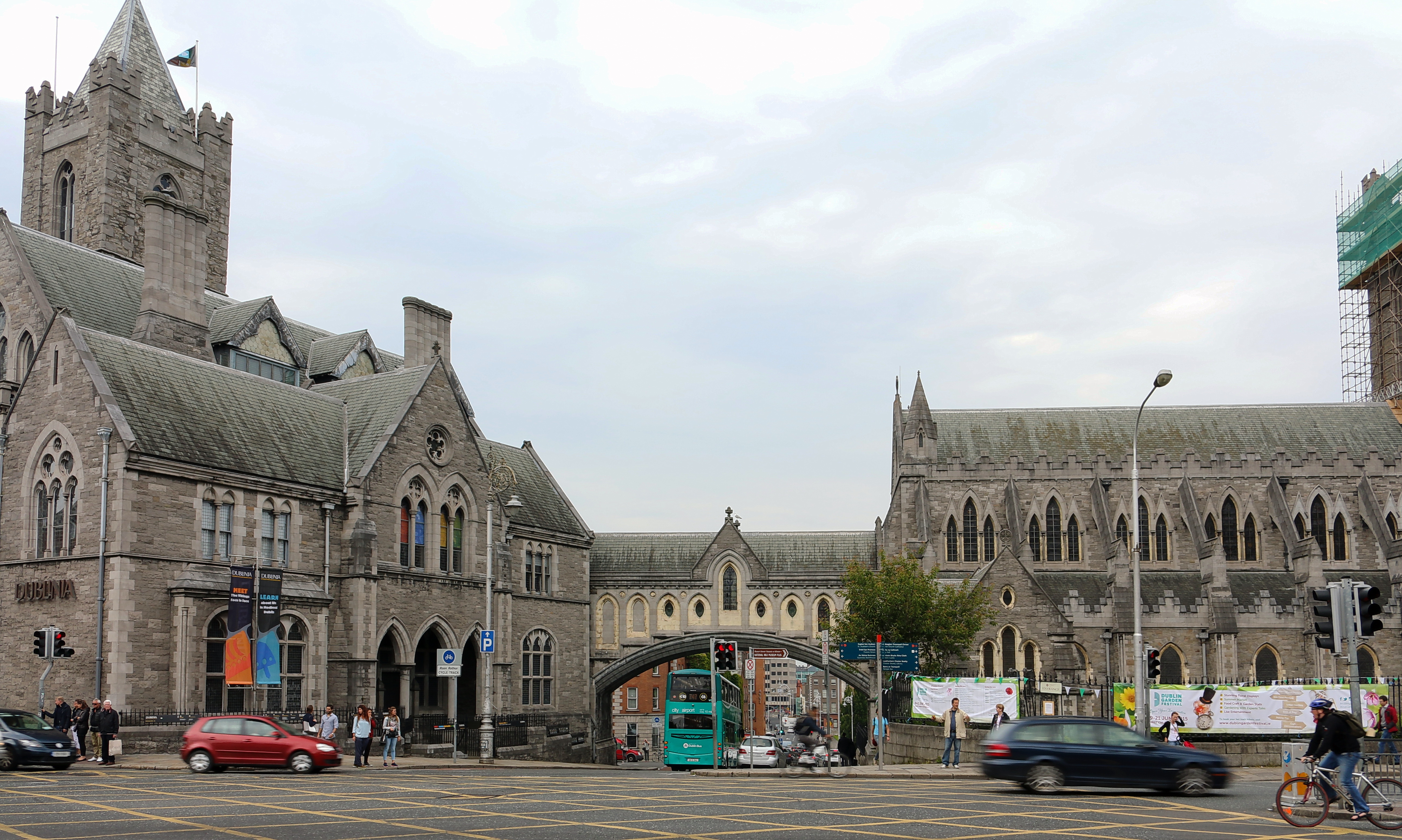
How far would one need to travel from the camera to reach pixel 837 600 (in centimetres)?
5350

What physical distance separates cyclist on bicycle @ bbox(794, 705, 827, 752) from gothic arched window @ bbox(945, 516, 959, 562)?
3191 cm

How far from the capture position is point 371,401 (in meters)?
41.4

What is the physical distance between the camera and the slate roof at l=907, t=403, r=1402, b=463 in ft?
191

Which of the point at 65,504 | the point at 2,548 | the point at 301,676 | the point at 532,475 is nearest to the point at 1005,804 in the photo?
the point at 301,676

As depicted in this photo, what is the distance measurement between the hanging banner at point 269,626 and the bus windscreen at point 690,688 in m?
12.8

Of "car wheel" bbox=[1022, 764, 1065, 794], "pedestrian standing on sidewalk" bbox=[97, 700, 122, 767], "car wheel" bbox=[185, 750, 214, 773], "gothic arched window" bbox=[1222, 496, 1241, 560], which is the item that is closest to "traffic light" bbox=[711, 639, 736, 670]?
"car wheel" bbox=[1022, 764, 1065, 794]

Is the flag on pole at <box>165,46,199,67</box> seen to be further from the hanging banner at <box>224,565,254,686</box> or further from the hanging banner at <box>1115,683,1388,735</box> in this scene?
the hanging banner at <box>1115,683,1388,735</box>

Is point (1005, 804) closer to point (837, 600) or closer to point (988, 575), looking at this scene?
point (988, 575)

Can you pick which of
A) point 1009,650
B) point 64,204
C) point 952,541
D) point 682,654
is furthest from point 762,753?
point 64,204

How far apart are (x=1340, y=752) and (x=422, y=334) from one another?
122 feet

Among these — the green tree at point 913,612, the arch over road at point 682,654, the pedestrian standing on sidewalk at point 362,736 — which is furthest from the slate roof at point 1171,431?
the pedestrian standing on sidewalk at point 362,736

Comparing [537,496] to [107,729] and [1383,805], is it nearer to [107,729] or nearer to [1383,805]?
[107,729]

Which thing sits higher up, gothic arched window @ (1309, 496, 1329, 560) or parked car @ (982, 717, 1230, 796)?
gothic arched window @ (1309, 496, 1329, 560)

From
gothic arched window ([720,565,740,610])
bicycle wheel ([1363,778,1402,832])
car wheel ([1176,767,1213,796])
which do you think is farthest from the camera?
gothic arched window ([720,565,740,610])
